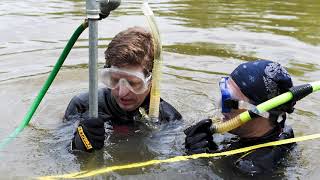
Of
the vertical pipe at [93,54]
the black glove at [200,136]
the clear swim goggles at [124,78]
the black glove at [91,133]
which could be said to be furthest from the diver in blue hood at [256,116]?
the vertical pipe at [93,54]

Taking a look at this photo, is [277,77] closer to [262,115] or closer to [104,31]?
[262,115]

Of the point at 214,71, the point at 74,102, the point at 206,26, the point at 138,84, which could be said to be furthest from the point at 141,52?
the point at 206,26

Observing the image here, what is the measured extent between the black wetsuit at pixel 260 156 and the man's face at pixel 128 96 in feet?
2.51

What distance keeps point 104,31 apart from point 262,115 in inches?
210

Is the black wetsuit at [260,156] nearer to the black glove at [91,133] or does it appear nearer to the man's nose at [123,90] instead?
the man's nose at [123,90]

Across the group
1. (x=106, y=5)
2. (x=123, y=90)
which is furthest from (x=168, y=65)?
(x=106, y=5)

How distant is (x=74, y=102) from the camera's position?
14.2ft

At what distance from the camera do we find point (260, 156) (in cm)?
346

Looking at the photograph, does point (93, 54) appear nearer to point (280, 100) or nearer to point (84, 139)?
point (84, 139)

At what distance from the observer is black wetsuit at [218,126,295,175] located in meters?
3.45

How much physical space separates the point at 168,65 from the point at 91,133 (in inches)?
134

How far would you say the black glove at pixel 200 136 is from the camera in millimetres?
3623

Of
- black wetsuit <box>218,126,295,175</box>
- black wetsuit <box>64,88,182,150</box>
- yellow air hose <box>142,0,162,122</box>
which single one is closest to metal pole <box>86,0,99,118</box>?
yellow air hose <box>142,0,162,122</box>

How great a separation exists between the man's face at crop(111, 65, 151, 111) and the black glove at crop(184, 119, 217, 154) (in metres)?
0.49
